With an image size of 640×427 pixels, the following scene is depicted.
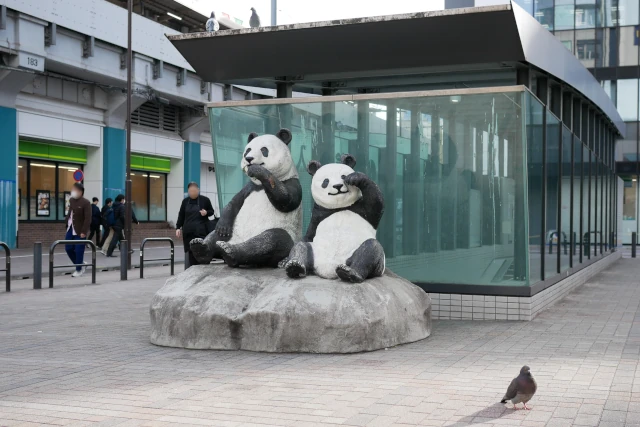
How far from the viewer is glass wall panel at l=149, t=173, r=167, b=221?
34.3 m

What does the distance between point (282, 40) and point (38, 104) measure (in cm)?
1798

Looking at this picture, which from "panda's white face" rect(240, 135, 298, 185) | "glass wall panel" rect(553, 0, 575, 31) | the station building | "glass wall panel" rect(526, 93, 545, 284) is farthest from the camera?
"glass wall panel" rect(553, 0, 575, 31)

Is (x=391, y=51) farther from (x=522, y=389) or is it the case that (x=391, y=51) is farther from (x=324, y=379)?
(x=522, y=389)

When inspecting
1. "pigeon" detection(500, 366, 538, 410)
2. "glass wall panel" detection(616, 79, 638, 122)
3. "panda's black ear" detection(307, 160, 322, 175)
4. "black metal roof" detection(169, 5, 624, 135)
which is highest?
"glass wall panel" detection(616, 79, 638, 122)

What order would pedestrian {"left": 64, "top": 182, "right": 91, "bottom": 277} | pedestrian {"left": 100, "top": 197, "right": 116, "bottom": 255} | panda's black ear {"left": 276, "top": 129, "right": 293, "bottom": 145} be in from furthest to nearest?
pedestrian {"left": 100, "top": 197, "right": 116, "bottom": 255}, pedestrian {"left": 64, "top": 182, "right": 91, "bottom": 277}, panda's black ear {"left": 276, "top": 129, "right": 293, "bottom": 145}

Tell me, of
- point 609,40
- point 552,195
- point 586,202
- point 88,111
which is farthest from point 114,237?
point 609,40

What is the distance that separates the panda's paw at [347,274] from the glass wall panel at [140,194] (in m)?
25.8

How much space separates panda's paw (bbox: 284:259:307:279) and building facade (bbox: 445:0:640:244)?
2662 cm

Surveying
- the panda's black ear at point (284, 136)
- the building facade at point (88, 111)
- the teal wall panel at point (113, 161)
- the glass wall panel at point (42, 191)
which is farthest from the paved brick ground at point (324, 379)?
the teal wall panel at point (113, 161)

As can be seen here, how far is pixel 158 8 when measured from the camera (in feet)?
108

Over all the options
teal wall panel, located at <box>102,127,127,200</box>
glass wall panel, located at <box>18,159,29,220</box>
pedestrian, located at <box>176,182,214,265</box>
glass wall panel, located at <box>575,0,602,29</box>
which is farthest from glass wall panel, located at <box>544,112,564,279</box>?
glass wall panel, located at <box>575,0,602,29</box>

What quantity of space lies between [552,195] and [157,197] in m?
24.8

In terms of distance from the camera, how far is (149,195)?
34.1 metres

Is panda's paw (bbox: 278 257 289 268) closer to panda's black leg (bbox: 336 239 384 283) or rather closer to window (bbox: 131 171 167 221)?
panda's black leg (bbox: 336 239 384 283)
